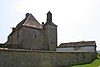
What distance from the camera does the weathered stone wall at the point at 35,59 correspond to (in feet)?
54.1

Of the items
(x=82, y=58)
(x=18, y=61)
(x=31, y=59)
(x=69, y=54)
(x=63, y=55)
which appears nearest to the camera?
(x=18, y=61)

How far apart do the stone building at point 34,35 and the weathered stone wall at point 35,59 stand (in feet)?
39.9

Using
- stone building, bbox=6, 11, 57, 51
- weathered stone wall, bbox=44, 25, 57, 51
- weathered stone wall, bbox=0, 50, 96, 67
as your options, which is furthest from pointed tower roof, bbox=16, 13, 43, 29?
weathered stone wall, bbox=0, 50, 96, 67

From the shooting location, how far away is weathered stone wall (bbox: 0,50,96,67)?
16500mm

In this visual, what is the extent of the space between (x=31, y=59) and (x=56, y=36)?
23193 mm

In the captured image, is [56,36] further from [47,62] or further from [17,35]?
[47,62]

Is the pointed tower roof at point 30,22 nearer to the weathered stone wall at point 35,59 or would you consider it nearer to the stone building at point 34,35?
the stone building at point 34,35

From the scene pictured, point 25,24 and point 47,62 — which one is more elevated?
point 25,24

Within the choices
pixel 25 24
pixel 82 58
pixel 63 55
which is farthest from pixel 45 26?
pixel 63 55

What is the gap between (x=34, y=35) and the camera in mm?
36875

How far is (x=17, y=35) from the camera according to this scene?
37594 millimetres

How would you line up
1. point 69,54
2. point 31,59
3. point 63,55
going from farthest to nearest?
point 69,54 < point 63,55 < point 31,59

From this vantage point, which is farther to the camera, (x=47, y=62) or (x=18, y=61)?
(x=47, y=62)

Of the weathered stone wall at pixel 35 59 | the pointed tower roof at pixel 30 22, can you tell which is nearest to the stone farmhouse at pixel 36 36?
the pointed tower roof at pixel 30 22
